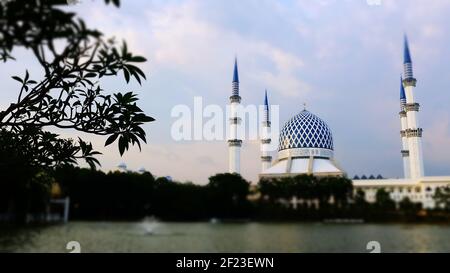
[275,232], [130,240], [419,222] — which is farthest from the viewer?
[130,240]

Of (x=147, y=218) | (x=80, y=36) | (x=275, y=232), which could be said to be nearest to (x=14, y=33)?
(x=80, y=36)

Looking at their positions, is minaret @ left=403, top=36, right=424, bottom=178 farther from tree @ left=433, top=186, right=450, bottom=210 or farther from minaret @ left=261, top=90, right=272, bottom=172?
tree @ left=433, top=186, right=450, bottom=210

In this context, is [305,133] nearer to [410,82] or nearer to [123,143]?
[410,82]

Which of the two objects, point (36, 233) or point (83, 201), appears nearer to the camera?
point (83, 201)

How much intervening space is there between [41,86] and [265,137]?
1187 centimetres

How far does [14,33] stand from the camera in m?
0.96

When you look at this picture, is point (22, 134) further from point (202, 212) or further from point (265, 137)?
point (265, 137)

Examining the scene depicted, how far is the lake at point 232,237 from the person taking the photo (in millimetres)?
6250

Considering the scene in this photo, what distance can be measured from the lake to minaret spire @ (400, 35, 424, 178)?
5.10m

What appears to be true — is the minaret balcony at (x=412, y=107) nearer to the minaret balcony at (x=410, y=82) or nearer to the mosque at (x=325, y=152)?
the mosque at (x=325, y=152)

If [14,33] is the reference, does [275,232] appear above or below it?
below

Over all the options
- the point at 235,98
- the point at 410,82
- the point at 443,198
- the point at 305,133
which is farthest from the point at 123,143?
the point at 305,133
